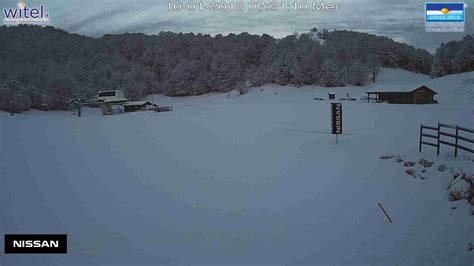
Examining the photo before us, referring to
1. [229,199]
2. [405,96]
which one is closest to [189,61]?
[405,96]

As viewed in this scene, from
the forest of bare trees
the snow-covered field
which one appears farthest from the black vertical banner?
the forest of bare trees

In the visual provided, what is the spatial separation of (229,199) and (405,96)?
19758mm

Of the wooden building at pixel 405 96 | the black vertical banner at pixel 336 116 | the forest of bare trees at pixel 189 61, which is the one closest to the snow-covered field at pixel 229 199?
the black vertical banner at pixel 336 116

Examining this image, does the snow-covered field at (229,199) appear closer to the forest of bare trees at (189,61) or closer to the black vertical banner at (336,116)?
the black vertical banner at (336,116)

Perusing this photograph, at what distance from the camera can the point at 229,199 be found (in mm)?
8289

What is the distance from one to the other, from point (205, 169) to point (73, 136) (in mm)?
5651

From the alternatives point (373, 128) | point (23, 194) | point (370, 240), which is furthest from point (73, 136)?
point (373, 128)

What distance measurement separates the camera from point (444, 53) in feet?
25.1

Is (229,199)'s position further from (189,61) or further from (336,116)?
(189,61)

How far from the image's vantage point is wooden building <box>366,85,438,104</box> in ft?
64.8

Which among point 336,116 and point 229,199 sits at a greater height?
point 336,116

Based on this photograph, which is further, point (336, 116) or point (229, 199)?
point (336, 116)

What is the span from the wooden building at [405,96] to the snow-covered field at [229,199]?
558cm

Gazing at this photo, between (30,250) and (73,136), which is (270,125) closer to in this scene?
(73,136)
